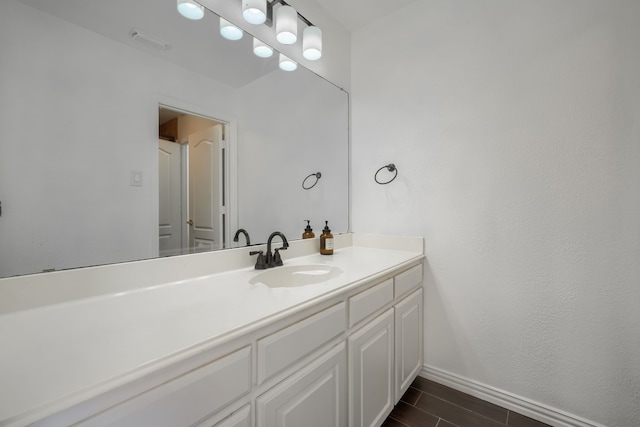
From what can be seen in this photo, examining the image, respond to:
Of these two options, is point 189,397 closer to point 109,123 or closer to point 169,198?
point 169,198

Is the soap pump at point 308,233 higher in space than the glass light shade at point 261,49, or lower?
lower

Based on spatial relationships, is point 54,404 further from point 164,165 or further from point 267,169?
point 267,169

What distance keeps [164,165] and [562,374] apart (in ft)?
6.95

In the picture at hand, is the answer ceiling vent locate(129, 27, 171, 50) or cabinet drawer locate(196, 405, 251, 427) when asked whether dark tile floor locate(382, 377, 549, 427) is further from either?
ceiling vent locate(129, 27, 171, 50)

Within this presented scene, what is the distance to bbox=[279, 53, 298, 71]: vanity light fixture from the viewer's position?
1583 millimetres

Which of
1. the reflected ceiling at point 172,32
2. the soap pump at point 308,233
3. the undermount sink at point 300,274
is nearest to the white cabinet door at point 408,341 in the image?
the undermount sink at point 300,274

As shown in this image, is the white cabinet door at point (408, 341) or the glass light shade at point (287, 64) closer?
the white cabinet door at point (408, 341)

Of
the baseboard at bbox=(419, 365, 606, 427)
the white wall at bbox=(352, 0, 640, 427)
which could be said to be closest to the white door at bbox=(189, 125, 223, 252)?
the white wall at bbox=(352, 0, 640, 427)

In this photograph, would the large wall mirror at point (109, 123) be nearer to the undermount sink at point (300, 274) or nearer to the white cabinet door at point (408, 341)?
the undermount sink at point (300, 274)

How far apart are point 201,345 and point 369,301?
76cm

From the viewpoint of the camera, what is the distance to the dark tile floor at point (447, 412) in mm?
1370

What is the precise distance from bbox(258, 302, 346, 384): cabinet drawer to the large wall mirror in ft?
2.05

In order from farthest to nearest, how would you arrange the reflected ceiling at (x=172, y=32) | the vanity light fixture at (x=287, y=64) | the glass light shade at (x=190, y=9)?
the vanity light fixture at (x=287, y=64)
the glass light shade at (x=190, y=9)
the reflected ceiling at (x=172, y=32)

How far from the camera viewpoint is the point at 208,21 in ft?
4.01
